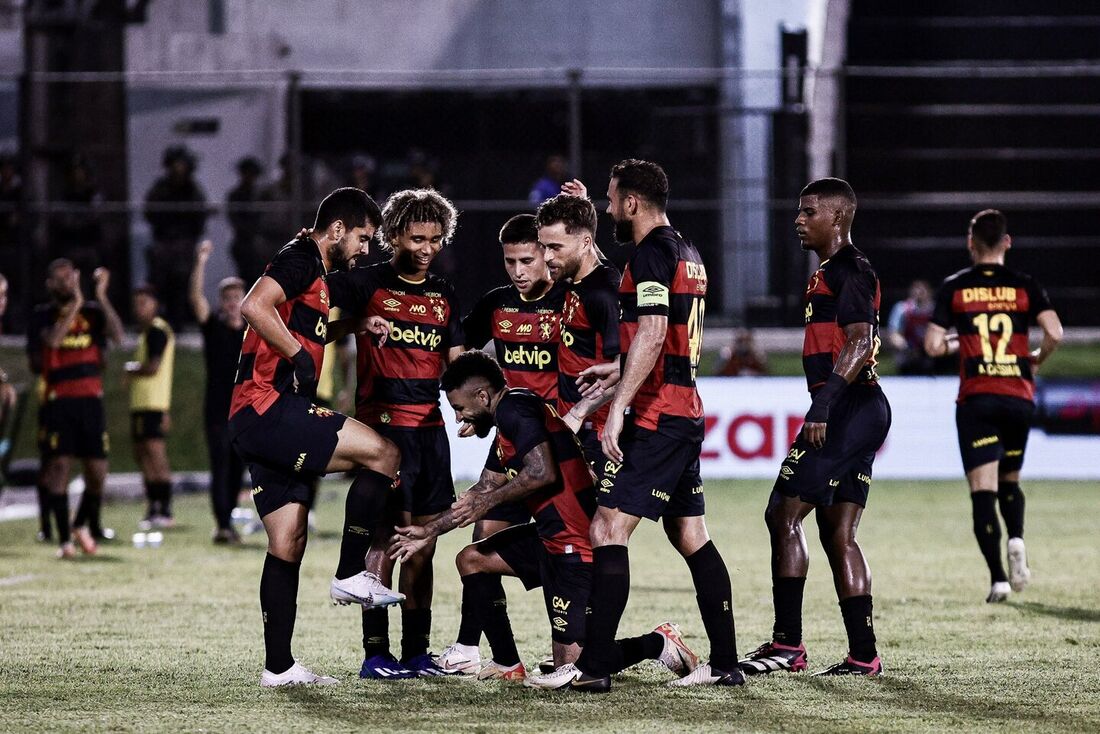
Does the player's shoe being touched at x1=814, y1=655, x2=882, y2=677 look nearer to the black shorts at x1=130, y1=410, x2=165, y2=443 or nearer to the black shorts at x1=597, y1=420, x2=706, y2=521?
the black shorts at x1=597, y1=420, x2=706, y2=521

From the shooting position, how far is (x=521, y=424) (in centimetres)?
666

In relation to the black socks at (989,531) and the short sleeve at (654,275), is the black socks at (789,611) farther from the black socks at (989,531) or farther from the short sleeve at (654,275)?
the black socks at (989,531)

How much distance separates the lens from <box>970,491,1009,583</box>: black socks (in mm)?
9414

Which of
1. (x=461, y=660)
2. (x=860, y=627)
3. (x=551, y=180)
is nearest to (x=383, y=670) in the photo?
(x=461, y=660)

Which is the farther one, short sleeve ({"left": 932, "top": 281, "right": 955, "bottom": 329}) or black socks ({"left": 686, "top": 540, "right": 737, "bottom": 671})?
short sleeve ({"left": 932, "top": 281, "right": 955, "bottom": 329})

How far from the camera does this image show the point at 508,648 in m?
6.91

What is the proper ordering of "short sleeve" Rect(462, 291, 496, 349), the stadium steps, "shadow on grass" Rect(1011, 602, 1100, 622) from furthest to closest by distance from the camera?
the stadium steps → "shadow on grass" Rect(1011, 602, 1100, 622) → "short sleeve" Rect(462, 291, 496, 349)

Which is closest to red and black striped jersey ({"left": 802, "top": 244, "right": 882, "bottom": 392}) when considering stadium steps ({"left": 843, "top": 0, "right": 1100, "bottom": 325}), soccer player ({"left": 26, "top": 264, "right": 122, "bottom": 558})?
soccer player ({"left": 26, "top": 264, "right": 122, "bottom": 558})

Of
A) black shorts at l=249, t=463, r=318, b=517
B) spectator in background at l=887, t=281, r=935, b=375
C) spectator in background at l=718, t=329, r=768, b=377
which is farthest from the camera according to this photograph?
spectator in background at l=887, t=281, r=935, b=375

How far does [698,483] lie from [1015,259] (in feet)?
53.7

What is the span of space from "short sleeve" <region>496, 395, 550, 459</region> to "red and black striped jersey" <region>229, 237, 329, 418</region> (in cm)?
88

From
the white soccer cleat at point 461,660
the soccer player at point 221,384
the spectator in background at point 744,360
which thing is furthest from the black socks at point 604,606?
the spectator in background at point 744,360

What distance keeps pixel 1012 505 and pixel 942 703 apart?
4.09 metres

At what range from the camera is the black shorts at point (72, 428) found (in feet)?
40.7
